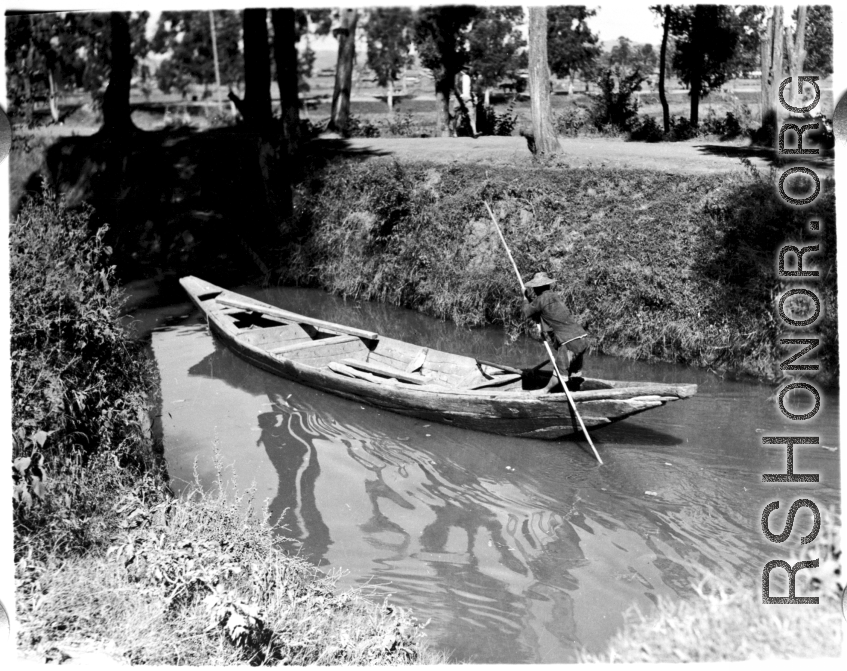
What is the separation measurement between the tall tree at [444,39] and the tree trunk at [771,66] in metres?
7.06

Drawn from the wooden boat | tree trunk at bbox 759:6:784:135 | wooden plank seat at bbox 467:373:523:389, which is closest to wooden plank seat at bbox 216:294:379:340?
the wooden boat

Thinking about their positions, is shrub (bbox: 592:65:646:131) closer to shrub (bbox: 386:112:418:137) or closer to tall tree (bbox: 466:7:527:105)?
tall tree (bbox: 466:7:527:105)

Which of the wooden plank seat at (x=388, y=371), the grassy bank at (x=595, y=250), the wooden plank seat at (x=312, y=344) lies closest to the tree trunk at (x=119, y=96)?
the grassy bank at (x=595, y=250)

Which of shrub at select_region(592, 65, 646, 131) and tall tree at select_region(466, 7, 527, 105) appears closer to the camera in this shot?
shrub at select_region(592, 65, 646, 131)

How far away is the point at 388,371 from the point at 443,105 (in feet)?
47.9

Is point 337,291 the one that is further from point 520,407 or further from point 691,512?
point 691,512

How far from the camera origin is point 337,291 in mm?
15203

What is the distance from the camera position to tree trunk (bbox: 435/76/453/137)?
2231cm

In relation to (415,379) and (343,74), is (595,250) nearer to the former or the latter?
(415,379)

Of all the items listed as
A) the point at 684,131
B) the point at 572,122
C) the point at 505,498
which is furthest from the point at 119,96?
the point at 505,498

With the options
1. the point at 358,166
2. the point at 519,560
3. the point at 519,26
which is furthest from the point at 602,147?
the point at 519,560

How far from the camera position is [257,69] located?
19.0m

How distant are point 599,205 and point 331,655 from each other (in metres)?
9.29

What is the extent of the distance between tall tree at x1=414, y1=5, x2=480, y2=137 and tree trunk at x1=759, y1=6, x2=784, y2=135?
278 inches
